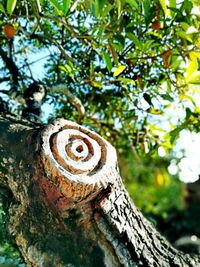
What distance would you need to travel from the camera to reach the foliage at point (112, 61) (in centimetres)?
135

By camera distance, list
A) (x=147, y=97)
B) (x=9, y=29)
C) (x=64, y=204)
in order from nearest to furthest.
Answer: (x=64, y=204)
(x=9, y=29)
(x=147, y=97)

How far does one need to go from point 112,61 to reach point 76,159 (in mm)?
443

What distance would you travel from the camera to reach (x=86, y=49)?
5.09 feet

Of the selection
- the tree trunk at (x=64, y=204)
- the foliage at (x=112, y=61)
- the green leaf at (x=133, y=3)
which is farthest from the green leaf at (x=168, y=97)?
the tree trunk at (x=64, y=204)

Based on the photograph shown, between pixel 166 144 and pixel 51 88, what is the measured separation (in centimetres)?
40

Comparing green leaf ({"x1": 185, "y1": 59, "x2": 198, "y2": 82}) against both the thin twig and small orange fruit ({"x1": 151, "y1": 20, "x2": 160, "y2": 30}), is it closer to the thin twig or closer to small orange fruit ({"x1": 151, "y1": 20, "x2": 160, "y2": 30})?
small orange fruit ({"x1": 151, "y1": 20, "x2": 160, "y2": 30})

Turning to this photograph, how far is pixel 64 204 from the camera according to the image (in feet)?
3.55

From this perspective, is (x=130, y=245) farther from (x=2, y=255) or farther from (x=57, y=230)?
(x=2, y=255)

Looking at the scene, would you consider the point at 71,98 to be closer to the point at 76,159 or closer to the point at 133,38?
the point at 133,38

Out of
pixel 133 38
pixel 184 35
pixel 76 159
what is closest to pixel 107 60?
pixel 133 38

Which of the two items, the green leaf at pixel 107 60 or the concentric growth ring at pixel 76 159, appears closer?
the concentric growth ring at pixel 76 159

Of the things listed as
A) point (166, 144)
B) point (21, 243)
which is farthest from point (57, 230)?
point (166, 144)

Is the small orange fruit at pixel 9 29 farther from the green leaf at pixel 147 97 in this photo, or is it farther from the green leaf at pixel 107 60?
the green leaf at pixel 147 97

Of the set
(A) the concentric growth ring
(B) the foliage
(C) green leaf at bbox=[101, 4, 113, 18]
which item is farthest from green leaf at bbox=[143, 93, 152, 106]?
(A) the concentric growth ring
